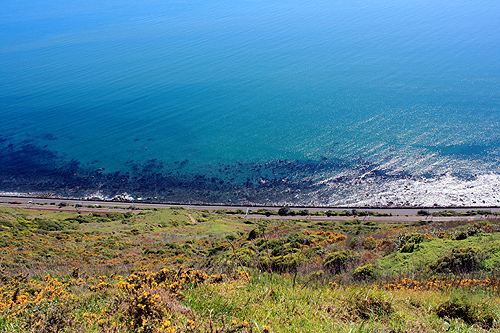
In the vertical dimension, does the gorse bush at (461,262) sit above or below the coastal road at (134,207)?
above

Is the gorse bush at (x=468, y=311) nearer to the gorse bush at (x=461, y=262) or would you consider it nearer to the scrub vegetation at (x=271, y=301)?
the scrub vegetation at (x=271, y=301)

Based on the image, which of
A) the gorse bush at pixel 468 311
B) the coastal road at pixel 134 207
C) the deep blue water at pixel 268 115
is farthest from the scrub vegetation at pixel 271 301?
→ the deep blue water at pixel 268 115

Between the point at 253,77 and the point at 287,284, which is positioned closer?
the point at 287,284

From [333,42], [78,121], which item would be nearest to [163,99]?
[78,121]

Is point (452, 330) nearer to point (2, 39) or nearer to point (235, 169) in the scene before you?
point (235, 169)

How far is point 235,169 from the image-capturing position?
52781mm

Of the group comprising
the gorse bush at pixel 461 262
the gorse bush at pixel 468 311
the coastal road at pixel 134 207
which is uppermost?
the gorse bush at pixel 468 311

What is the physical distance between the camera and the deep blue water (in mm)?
48688

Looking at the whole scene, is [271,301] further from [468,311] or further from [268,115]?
[268,115]

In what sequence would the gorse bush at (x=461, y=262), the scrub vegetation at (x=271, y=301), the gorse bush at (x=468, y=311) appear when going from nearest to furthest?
1. the scrub vegetation at (x=271, y=301)
2. the gorse bush at (x=468, y=311)
3. the gorse bush at (x=461, y=262)

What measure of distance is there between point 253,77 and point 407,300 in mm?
84249

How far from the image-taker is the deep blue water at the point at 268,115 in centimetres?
4869

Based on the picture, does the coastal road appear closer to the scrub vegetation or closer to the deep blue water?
the deep blue water

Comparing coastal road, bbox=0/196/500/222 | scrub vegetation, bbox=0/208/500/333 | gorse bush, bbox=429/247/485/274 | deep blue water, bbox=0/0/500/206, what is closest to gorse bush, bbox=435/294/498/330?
scrub vegetation, bbox=0/208/500/333
